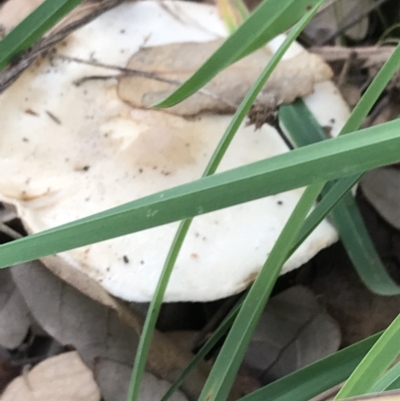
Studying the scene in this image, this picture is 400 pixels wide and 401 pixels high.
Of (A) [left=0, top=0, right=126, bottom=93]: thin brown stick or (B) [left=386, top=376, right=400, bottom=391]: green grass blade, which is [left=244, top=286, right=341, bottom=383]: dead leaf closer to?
(B) [left=386, top=376, right=400, bottom=391]: green grass blade

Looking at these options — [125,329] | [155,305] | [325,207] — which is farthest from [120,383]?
[325,207]

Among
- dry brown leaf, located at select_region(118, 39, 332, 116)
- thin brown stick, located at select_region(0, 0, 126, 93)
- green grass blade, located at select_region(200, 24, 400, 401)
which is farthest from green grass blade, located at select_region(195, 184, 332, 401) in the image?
thin brown stick, located at select_region(0, 0, 126, 93)

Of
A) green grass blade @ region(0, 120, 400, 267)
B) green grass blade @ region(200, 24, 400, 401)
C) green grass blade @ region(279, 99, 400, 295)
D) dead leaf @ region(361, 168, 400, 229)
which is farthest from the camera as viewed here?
dead leaf @ region(361, 168, 400, 229)

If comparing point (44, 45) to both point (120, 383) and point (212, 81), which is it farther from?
point (120, 383)

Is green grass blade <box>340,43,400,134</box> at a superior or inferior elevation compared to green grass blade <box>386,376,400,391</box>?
superior

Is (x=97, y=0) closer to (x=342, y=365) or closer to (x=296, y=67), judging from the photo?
(x=296, y=67)

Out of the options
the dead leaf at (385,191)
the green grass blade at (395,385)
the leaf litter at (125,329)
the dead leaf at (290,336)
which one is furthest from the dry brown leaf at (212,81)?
the green grass blade at (395,385)

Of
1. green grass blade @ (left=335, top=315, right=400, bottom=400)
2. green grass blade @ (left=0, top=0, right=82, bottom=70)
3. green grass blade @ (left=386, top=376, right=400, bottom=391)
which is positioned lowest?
green grass blade @ (left=386, top=376, right=400, bottom=391)
